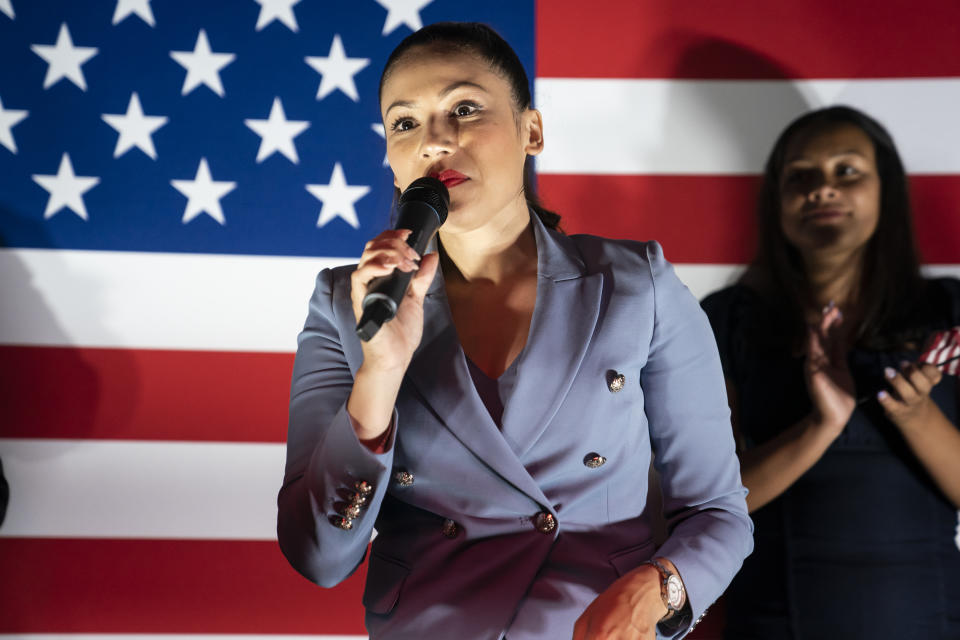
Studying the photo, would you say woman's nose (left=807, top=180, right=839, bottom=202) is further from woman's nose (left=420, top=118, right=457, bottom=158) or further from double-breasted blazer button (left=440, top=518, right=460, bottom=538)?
double-breasted blazer button (left=440, top=518, right=460, bottom=538)

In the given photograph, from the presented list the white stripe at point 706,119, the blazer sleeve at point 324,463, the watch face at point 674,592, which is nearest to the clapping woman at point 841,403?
the white stripe at point 706,119

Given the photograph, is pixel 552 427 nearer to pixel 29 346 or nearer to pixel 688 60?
pixel 688 60

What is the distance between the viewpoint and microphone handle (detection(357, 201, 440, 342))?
0.68m

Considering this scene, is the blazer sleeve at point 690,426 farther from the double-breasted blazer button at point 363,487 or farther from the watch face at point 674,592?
the double-breasted blazer button at point 363,487

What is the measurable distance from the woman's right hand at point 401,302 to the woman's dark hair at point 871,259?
1.00m

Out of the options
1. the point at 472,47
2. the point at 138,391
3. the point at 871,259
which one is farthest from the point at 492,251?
the point at 138,391

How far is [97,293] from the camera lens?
1.75 meters

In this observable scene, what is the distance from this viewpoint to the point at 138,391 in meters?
1.75

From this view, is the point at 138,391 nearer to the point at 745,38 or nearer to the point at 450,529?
the point at 450,529

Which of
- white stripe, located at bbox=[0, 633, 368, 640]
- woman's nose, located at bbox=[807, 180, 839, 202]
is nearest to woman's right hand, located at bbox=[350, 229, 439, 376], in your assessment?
woman's nose, located at bbox=[807, 180, 839, 202]

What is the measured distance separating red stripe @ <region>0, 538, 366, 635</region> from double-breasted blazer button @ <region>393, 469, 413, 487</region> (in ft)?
3.20

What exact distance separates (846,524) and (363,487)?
1.08 metres

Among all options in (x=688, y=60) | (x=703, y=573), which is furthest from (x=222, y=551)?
(x=688, y=60)

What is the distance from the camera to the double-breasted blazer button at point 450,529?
87 centimetres
